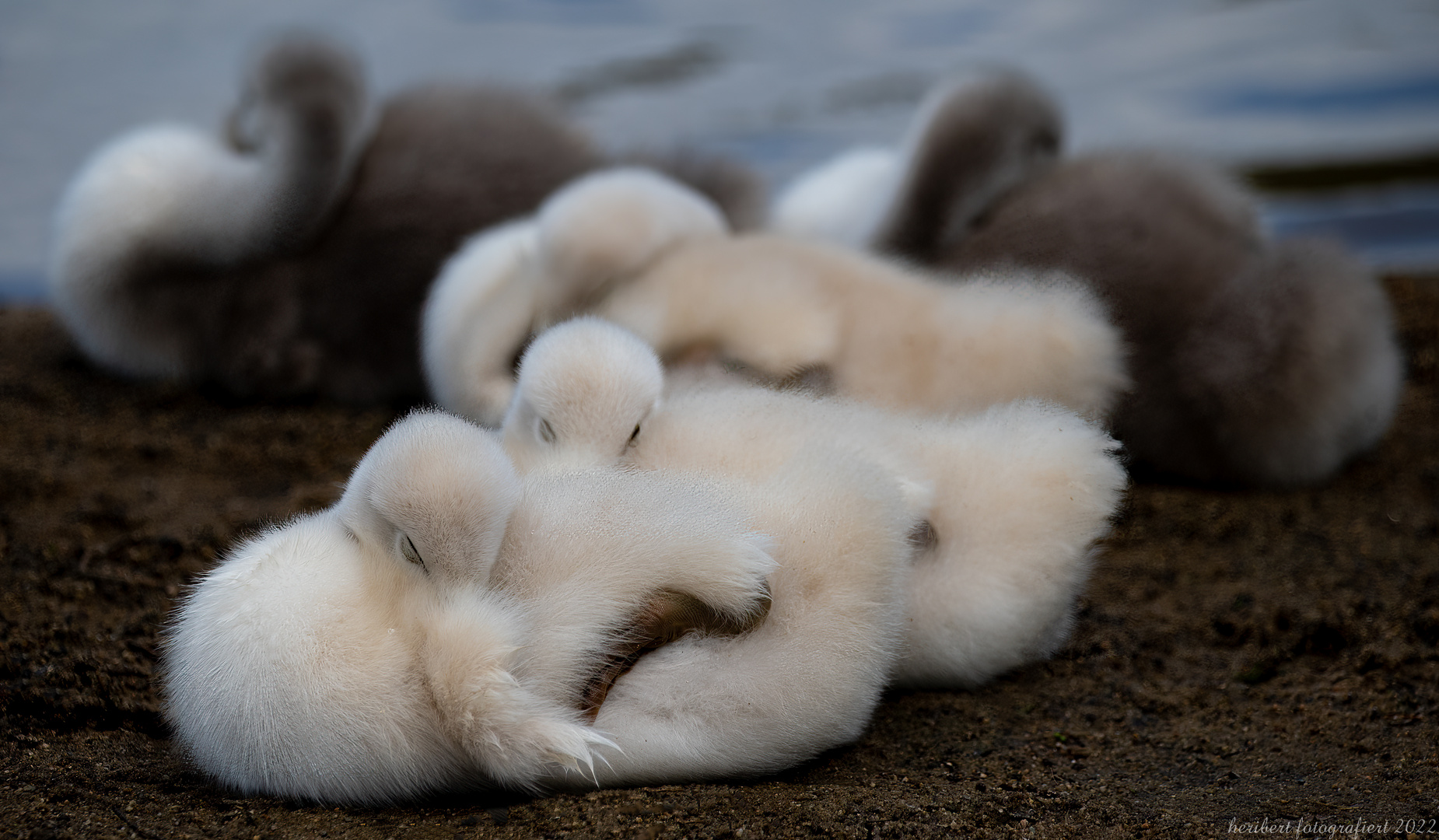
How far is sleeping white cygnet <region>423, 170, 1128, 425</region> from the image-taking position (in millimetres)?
2158

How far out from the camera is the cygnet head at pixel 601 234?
239 centimetres

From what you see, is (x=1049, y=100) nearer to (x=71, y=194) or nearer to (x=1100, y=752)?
(x=1100, y=752)

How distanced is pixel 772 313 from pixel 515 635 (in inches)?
38.1

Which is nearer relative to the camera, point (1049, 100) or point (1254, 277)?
point (1254, 277)

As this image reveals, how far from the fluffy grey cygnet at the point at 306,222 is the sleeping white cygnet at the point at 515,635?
6.26ft

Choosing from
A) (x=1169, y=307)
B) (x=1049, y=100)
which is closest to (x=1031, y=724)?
(x=1169, y=307)

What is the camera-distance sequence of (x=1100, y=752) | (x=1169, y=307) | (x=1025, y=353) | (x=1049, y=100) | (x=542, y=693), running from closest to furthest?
1. (x=542, y=693)
2. (x=1100, y=752)
3. (x=1025, y=353)
4. (x=1169, y=307)
5. (x=1049, y=100)

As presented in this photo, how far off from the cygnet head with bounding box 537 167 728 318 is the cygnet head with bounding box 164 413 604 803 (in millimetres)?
943

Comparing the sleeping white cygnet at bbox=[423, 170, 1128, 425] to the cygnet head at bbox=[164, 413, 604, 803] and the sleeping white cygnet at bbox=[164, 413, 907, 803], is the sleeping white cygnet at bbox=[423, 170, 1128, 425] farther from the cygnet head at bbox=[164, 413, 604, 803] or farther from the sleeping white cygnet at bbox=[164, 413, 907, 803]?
the cygnet head at bbox=[164, 413, 604, 803]

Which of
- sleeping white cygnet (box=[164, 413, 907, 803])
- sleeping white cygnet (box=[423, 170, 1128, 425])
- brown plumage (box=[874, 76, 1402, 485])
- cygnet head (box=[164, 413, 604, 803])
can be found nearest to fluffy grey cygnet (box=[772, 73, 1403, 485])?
brown plumage (box=[874, 76, 1402, 485])

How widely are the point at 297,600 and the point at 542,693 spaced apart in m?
0.29

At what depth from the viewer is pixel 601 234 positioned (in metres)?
2.38

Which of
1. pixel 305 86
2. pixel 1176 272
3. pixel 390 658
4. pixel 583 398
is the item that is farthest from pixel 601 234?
pixel 305 86

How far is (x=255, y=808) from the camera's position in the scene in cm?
147
